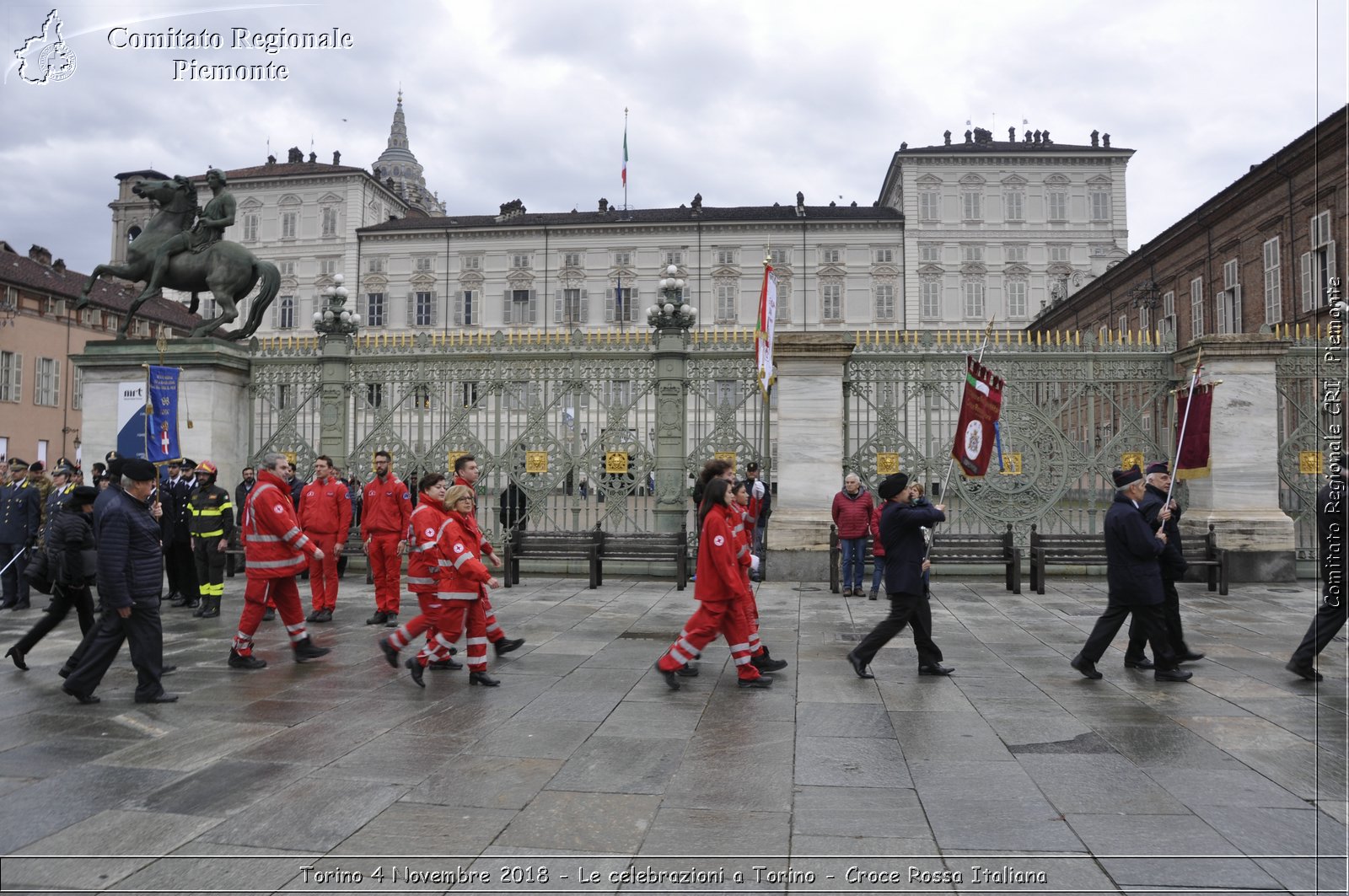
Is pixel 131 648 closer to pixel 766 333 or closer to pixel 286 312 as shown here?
pixel 766 333

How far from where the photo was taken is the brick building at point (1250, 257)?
25.4m

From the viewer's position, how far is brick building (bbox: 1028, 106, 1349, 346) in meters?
25.4

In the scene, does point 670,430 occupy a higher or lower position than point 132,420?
lower

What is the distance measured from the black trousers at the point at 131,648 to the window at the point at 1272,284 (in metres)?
32.0

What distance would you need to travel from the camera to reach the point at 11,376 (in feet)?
131

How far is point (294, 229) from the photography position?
198ft

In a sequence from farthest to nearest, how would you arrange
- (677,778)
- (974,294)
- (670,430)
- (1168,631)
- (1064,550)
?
(974,294)
(670,430)
(1064,550)
(1168,631)
(677,778)

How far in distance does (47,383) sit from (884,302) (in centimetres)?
4555

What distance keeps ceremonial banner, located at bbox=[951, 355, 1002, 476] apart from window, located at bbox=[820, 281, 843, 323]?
158 feet

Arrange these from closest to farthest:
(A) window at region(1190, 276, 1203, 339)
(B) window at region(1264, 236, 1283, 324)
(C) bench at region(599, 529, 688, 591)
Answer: (C) bench at region(599, 529, 688, 591) < (B) window at region(1264, 236, 1283, 324) < (A) window at region(1190, 276, 1203, 339)

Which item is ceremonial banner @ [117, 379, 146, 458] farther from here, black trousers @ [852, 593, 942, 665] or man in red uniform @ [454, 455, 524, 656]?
black trousers @ [852, 593, 942, 665]

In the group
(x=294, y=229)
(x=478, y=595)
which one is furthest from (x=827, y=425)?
(x=294, y=229)

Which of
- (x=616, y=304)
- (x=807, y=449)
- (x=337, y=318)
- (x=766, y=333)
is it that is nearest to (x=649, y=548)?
(x=807, y=449)

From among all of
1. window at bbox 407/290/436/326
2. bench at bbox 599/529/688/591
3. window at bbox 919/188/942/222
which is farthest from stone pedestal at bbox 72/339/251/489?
window at bbox 919/188/942/222
